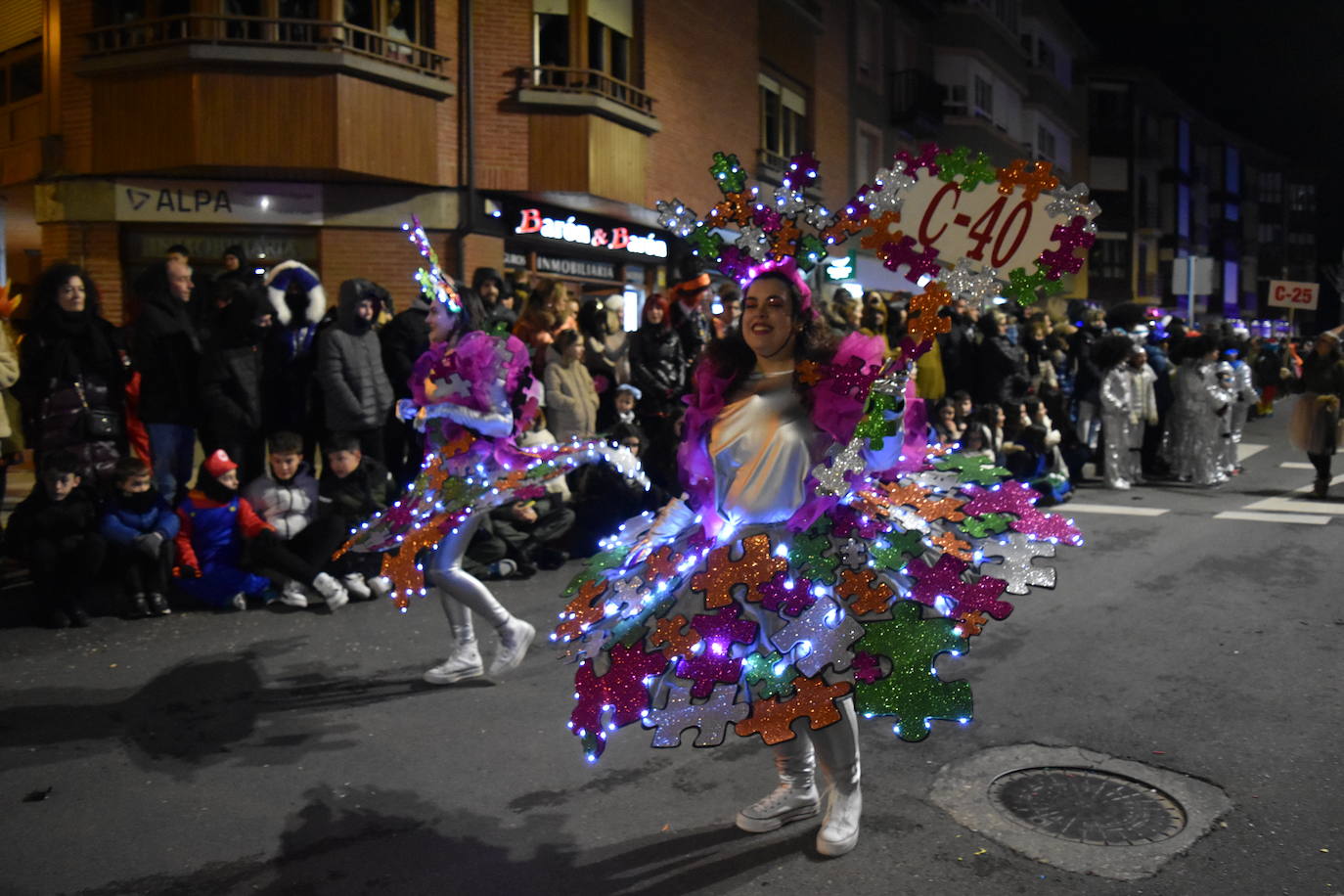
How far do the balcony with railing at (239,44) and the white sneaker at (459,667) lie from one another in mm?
10960

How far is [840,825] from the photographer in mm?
3912

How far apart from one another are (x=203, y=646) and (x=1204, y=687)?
5.30 meters

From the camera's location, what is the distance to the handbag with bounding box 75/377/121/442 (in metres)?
7.72

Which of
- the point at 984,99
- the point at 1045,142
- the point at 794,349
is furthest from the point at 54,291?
the point at 1045,142

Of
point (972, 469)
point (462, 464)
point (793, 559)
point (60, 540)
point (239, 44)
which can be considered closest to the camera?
point (793, 559)

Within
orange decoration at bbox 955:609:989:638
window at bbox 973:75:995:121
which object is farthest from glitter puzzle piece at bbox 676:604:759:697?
window at bbox 973:75:995:121

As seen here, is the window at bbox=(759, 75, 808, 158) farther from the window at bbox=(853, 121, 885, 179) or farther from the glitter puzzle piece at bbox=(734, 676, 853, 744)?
the glitter puzzle piece at bbox=(734, 676, 853, 744)

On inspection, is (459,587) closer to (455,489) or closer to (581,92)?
(455,489)

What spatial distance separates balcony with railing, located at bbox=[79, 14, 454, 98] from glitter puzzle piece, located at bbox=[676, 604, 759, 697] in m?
13.0

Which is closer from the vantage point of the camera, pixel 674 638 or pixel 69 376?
pixel 674 638

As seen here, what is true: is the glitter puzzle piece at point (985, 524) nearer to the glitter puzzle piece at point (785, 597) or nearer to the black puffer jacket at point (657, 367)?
the glitter puzzle piece at point (785, 597)

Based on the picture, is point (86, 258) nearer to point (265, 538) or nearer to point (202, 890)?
point (265, 538)

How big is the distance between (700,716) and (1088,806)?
1702 mm

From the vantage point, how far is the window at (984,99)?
32938 millimetres
